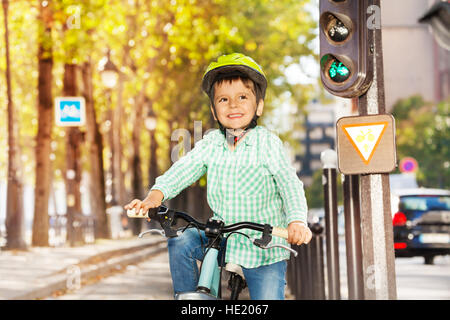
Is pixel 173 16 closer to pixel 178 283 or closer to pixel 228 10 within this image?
pixel 228 10

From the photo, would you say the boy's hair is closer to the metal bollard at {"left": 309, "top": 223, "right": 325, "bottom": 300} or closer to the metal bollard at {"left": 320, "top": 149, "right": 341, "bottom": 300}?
the metal bollard at {"left": 320, "top": 149, "right": 341, "bottom": 300}

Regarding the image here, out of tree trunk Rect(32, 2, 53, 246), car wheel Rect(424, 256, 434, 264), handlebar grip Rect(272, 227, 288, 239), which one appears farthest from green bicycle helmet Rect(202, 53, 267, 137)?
tree trunk Rect(32, 2, 53, 246)

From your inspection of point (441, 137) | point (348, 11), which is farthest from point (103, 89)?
point (348, 11)

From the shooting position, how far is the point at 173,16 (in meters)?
27.9

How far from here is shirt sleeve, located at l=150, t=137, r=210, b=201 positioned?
374cm

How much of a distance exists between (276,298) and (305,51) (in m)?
28.5

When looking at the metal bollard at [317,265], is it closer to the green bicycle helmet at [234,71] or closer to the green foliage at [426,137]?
the green bicycle helmet at [234,71]

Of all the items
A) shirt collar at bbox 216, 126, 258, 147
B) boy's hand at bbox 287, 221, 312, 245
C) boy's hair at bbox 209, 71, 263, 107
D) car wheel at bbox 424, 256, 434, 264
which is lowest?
car wheel at bbox 424, 256, 434, 264

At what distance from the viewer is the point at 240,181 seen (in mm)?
3666

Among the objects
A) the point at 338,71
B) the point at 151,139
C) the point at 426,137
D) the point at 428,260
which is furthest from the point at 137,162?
the point at 338,71

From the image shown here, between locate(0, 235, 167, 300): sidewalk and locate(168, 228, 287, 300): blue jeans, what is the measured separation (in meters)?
7.08

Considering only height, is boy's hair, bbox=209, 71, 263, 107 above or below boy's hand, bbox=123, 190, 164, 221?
above

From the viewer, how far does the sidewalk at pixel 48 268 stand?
11641 mm

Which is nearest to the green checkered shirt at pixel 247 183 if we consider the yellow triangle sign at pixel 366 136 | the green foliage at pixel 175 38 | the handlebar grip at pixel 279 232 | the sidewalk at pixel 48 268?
the handlebar grip at pixel 279 232
